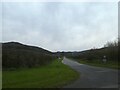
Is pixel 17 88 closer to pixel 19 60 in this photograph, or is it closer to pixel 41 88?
pixel 41 88

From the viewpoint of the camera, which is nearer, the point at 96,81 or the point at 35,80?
the point at 96,81

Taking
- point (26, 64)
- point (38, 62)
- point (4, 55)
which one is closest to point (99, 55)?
point (38, 62)

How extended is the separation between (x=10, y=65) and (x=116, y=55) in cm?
3208

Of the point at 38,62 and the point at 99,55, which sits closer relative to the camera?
the point at 38,62

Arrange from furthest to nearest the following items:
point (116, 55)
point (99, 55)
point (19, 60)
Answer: point (99, 55)
point (116, 55)
point (19, 60)

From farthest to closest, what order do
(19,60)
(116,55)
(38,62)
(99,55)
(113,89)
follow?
(99,55)
(116,55)
(38,62)
(19,60)
(113,89)

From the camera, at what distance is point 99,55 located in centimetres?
8112

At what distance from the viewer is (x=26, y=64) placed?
39094 mm

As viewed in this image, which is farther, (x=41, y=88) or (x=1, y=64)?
(x=1, y=64)

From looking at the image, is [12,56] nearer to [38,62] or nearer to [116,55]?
[38,62]

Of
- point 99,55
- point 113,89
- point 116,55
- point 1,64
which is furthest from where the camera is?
point 99,55

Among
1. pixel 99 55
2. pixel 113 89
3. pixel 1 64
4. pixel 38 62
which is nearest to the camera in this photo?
pixel 113 89

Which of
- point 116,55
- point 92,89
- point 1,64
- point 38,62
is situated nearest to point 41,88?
point 92,89

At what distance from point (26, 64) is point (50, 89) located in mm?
24550
